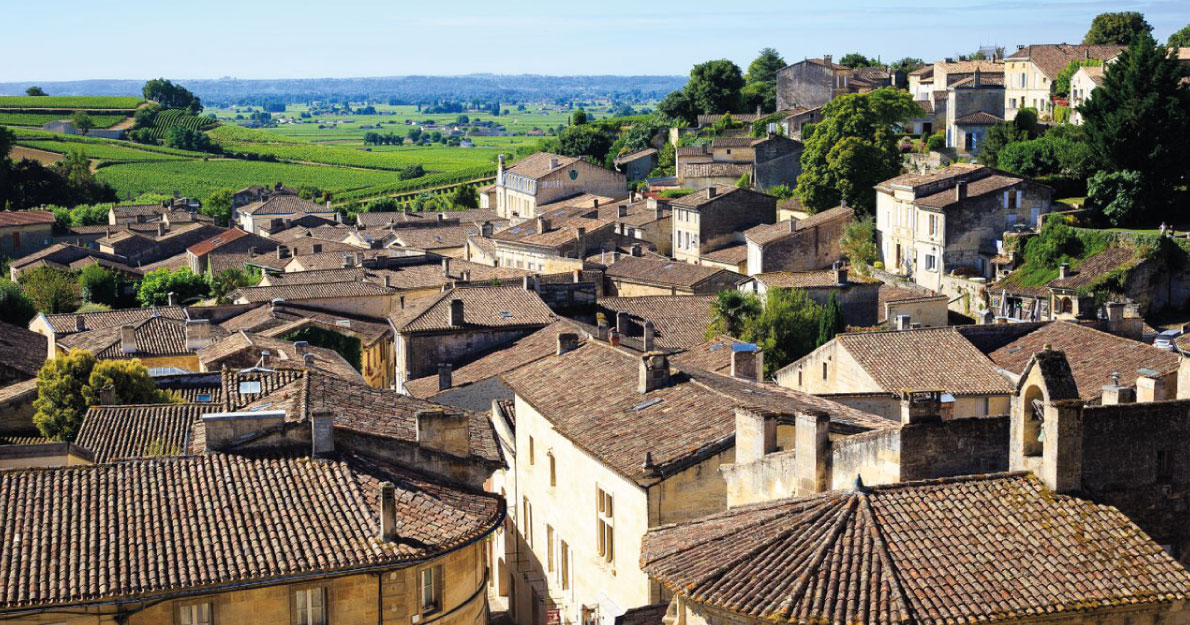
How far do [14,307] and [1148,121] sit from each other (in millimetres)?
51873

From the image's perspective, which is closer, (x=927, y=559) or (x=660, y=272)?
(x=927, y=559)

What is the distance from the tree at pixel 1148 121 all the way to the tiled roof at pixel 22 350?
148ft

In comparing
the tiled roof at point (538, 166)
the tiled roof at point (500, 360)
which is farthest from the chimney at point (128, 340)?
the tiled roof at point (538, 166)

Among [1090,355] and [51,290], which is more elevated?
[1090,355]

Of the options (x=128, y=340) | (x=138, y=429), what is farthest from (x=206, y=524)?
(x=128, y=340)

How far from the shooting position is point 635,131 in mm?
128875

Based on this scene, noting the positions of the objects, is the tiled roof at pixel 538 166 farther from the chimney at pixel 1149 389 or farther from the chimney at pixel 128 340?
the chimney at pixel 1149 389

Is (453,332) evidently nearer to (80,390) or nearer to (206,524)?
(80,390)

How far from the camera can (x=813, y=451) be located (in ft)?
→ 73.2

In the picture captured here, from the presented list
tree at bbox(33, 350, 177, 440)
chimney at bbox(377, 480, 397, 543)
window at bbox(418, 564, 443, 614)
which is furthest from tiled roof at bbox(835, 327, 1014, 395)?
chimney at bbox(377, 480, 397, 543)

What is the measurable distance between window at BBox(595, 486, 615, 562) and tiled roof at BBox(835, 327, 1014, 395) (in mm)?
13168

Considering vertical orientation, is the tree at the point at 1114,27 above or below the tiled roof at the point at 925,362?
above

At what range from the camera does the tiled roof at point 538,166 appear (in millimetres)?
111750

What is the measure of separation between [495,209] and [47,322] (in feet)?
218
